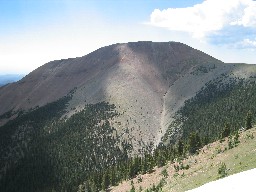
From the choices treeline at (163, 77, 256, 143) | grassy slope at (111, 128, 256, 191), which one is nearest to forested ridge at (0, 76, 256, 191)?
treeline at (163, 77, 256, 143)

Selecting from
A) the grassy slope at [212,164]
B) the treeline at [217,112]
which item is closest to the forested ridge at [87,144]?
the treeline at [217,112]

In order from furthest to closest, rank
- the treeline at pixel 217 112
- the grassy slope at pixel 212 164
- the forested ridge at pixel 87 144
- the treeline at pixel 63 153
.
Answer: the treeline at pixel 217 112, the treeline at pixel 63 153, the forested ridge at pixel 87 144, the grassy slope at pixel 212 164

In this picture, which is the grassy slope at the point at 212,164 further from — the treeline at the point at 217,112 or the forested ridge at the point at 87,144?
the treeline at the point at 217,112

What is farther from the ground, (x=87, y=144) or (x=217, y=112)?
(x=217, y=112)

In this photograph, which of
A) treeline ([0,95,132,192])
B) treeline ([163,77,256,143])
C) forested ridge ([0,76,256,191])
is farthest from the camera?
treeline ([163,77,256,143])

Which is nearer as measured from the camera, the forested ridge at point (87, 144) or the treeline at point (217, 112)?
the forested ridge at point (87, 144)

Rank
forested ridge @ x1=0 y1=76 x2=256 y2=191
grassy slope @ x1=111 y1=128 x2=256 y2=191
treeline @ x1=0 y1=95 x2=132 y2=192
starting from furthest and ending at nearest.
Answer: treeline @ x1=0 y1=95 x2=132 y2=192
forested ridge @ x1=0 y1=76 x2=256 y2=191
grassy slope @ x1=111 y1=128 x2=256 y2=191

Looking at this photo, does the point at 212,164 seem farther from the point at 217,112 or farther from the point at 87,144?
the point at 217,112

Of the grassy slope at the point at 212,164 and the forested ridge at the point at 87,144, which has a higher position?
the grassy slope at the point at 212,164

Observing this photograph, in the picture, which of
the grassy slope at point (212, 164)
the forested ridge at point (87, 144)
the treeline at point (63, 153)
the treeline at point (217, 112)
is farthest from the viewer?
the treeline at point (217, 112)

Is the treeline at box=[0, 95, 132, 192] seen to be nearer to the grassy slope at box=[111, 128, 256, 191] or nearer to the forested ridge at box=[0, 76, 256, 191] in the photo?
the forested ridge at box=[0, 76, 256, 191]

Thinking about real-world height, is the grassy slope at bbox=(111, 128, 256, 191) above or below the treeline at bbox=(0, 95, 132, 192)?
above

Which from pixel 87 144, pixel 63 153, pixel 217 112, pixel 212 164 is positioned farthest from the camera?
pixel 217 112

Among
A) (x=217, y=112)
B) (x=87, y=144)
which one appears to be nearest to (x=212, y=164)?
(x=87, y=144)
